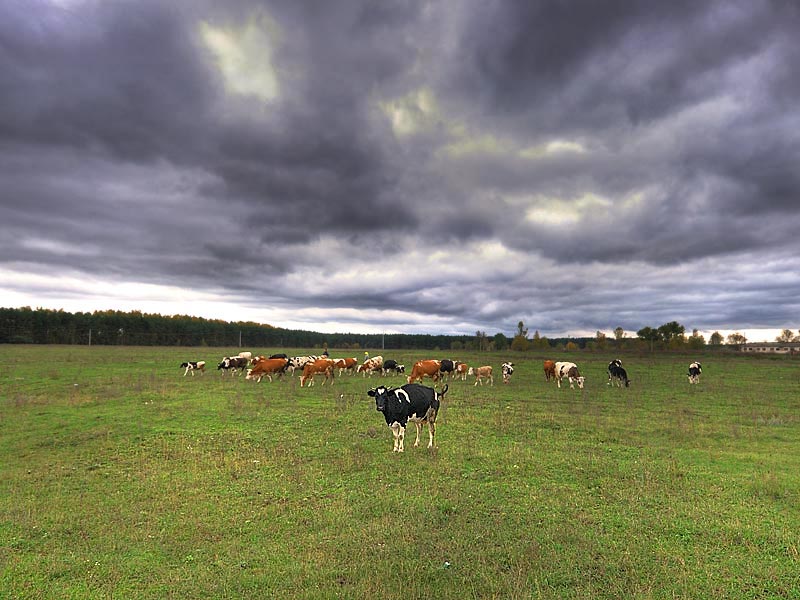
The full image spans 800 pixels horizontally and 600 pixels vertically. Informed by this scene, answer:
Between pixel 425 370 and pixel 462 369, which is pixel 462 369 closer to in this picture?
pixel 462 369

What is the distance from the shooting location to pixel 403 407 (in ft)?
45.9

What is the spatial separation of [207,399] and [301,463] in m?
13.9

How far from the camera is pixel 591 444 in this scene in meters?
14.9

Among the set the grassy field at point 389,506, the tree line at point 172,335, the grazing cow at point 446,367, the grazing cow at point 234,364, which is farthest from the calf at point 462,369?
the tree line at point 172,335

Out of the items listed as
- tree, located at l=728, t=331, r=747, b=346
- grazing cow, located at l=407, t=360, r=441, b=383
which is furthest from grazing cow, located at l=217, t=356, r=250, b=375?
tree, located at l=728, t=331, r=747, b=346

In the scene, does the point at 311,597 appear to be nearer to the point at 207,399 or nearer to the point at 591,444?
the point at 591,444

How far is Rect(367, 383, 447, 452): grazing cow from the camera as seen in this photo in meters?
13.9

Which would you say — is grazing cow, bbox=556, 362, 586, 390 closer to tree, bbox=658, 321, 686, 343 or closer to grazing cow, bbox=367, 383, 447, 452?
grazing cow, bbox=367, 383, 447, 452

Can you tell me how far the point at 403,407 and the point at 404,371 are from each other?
93.6 feet

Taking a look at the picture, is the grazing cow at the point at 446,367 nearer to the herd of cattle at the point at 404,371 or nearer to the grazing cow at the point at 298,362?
the herd of cattle at the point at 404,371

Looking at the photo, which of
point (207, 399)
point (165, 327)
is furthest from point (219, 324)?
point (207, 399)

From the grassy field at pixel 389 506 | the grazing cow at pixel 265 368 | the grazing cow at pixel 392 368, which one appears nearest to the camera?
the grassy field at pixel 389 506

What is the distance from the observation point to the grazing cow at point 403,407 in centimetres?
1392

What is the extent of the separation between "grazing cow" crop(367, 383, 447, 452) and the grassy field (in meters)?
0.75
